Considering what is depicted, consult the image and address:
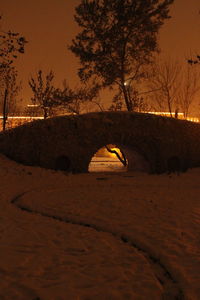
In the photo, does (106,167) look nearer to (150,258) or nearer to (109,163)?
(109,163)

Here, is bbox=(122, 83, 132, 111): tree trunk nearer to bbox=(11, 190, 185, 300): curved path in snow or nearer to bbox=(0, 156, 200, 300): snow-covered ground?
bbox=(0, 156, 200, 300): snow-covered ground

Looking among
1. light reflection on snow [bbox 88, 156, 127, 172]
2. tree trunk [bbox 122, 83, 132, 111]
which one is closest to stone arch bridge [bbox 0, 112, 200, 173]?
light reflection on snow [bbox 88, 156, 127, 172]

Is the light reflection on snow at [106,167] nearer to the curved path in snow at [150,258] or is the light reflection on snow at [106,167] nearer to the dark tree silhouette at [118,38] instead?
the dark tree silhouette at [118,38]

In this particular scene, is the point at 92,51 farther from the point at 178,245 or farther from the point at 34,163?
the point at 178,245

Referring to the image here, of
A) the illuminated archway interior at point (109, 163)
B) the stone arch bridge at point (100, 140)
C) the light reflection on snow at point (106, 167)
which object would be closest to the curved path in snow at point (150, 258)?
the stone arch bridge at point (100, 140)

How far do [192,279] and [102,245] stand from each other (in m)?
1.81

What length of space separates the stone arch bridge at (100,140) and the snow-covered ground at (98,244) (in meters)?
3.94

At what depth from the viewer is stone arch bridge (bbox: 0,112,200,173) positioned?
48.2 feet

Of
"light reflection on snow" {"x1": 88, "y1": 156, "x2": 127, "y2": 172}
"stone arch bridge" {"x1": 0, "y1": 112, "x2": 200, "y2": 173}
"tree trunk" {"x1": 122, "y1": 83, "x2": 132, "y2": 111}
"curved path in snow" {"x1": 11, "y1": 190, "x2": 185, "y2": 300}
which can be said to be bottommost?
"curved path in snow" {"x1": 11, "y1": 190, "x2": 185, "y2": 300}

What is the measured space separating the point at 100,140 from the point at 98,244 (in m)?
10.4

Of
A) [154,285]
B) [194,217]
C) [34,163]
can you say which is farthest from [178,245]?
[34,163]

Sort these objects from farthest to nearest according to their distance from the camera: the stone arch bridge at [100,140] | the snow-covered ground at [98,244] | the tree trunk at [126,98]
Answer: the tree trunk at [126,98]
the stone arch bridge at [100,140]
the snow-covered ground at [98,244]

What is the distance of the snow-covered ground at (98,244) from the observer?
3936 mm

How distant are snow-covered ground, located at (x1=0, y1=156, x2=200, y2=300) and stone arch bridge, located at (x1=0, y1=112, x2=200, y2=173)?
3944mm
